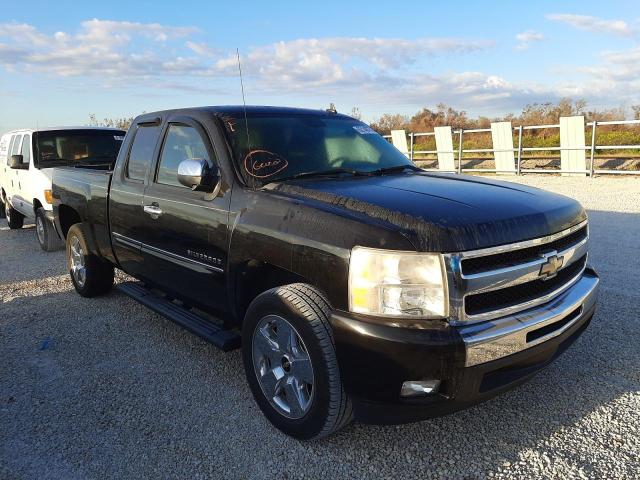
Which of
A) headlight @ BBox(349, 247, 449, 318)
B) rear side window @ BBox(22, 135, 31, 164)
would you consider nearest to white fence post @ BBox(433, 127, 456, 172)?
rear side window @ BBox(22, 135, 31, 164)

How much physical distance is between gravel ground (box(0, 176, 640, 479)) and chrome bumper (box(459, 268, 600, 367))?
0.60 m

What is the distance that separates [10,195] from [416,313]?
10113 millimetres

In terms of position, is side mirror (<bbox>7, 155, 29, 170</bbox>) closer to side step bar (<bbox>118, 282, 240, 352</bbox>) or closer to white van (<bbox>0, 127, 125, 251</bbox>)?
white van (<bbox>0, 127, 125, 251</bbox>)

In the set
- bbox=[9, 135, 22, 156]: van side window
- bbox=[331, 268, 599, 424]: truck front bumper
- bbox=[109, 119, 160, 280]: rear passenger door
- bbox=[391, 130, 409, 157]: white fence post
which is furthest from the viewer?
bbox=[391, 130, 409, 157]: white fence post

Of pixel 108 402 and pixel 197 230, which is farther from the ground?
pixel 197 230

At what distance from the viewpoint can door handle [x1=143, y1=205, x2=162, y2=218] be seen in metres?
4.06

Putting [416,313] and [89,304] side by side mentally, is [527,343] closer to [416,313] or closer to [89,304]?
[416,313]

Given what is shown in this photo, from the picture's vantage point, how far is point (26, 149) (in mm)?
8781

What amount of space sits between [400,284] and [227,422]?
1454 mm

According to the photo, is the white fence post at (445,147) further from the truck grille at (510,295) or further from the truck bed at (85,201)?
the truck grille at (510,295)

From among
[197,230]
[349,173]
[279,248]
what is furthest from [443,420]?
[197,230]

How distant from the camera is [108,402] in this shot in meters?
3.44

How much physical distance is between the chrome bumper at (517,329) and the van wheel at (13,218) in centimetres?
1070

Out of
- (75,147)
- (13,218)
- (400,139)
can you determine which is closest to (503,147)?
(400,139)
